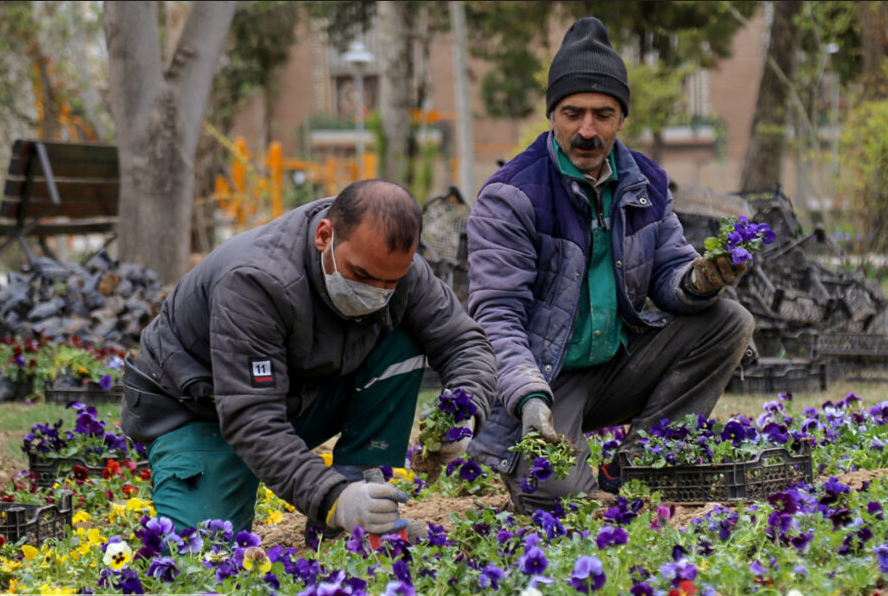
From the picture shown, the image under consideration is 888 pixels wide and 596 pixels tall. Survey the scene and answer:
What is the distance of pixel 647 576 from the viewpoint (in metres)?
2.88

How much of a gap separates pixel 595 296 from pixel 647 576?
1.34 meters

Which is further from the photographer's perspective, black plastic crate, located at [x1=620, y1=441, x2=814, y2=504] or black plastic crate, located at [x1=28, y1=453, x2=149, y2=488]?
black plastic crate, located at [x1=28, y1=453, x2=149, y2=488]

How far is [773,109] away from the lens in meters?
17.0

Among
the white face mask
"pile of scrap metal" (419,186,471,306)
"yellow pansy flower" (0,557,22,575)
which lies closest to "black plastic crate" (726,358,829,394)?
"pile of scrap metal" (419,186,471,306)

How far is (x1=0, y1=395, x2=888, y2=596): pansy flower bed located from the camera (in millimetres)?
2721

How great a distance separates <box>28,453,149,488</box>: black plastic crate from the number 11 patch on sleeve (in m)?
1.78

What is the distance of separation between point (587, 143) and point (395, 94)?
15513 mm

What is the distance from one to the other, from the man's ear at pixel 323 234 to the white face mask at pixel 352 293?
1cm

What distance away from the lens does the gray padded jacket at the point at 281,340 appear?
310 centimetres

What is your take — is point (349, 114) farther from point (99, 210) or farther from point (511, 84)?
point (99, 210)

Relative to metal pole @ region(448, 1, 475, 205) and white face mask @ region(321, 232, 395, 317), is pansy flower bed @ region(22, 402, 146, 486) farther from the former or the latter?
metal pole @ region(448, 1, 475, 205)

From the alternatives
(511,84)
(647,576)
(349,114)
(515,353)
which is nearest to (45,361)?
(515,353)

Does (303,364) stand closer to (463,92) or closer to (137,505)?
(137,505)

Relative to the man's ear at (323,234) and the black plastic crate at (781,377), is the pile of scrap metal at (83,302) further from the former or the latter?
the man's ear at (323,234)
